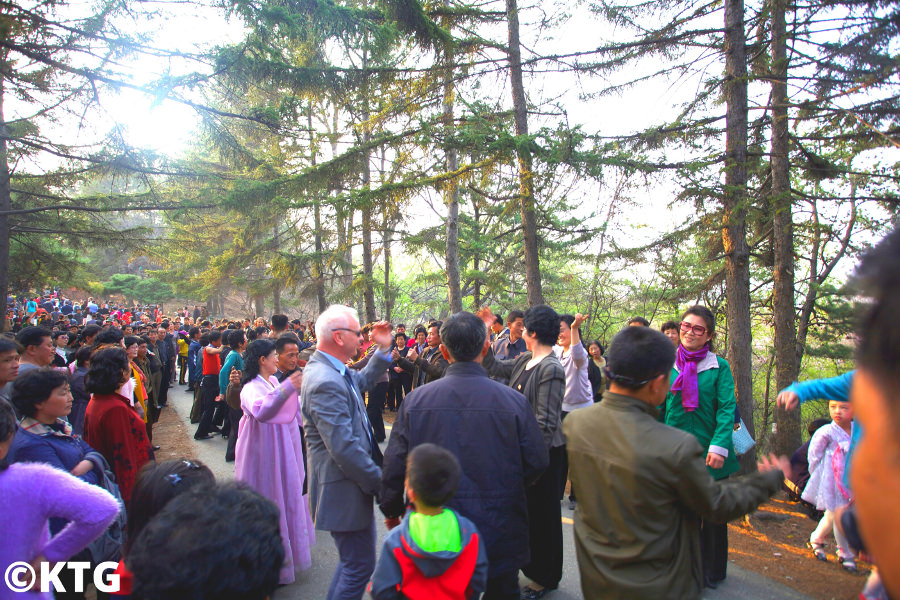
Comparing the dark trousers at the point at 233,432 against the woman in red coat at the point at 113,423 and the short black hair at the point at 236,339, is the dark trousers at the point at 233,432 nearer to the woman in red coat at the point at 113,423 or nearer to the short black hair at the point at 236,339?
the short black hair at the point at 236,339

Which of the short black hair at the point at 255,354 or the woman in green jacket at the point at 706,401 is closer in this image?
the woman in green jacket at the point at 706,401

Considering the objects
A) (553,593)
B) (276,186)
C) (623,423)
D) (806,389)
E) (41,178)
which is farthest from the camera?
(41,178)

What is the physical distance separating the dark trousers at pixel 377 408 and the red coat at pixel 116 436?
508cm

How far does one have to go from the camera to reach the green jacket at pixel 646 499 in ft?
6.79

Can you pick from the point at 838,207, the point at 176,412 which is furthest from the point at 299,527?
the point at 838,207

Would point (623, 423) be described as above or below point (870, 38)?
below

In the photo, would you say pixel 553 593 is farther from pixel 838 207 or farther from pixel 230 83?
pixel 838 207

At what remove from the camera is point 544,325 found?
156 inches

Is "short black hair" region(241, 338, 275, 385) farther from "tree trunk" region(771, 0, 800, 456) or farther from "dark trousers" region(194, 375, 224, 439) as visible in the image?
"tree trunk" region(771, 0, 800, 456)

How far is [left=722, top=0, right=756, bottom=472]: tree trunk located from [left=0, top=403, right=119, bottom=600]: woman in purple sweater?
7.28m

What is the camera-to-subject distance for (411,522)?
8.13 feet

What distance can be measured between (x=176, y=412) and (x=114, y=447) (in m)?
9.85

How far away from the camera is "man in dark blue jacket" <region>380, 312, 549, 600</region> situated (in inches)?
110

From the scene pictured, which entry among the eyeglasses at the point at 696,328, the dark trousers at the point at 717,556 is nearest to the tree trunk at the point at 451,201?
the eyeglasses at the point at 696,328
